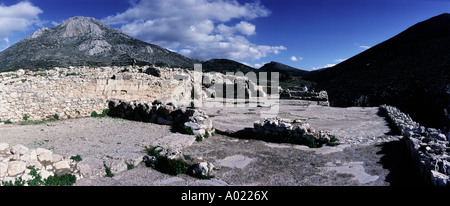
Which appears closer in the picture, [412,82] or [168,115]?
[168,115]

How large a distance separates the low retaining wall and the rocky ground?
44 cm

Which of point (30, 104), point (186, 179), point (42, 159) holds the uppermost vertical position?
point (30, 104)

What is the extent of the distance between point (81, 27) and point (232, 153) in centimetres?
6118

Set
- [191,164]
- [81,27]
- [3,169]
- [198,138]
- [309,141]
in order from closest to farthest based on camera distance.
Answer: [3,169]
[191,164]
[309,141]
[198,138]
[81,27]

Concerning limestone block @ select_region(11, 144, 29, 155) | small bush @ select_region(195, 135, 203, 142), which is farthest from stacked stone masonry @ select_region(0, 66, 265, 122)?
limestone block @ select_region(11, 144, 29, 155)

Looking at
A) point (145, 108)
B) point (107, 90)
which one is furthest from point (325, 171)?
point (107, 90)

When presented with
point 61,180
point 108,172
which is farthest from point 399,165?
point 61,180

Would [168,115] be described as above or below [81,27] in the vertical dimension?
below

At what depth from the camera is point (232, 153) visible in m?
8.09

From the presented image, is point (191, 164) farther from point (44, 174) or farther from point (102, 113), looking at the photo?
point (102, 113)

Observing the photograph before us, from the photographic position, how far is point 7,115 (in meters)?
10.9

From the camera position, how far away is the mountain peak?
183 feet
